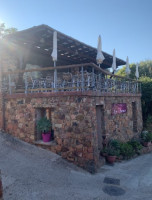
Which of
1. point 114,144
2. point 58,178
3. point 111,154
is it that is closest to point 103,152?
point 111,154

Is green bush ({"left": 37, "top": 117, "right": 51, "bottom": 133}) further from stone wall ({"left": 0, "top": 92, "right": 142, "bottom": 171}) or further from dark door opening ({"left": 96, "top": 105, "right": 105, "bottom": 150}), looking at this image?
dark door opening ({"left": 96, "top": 105, "right": 105, "bottom": 150})

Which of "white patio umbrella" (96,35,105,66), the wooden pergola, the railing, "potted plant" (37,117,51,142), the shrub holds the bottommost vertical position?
the shrub

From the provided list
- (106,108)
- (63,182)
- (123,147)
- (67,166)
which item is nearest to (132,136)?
(123,147)

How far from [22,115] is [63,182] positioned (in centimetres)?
346

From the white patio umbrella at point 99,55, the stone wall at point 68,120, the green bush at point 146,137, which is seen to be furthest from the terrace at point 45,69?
the green bush at point 146,137

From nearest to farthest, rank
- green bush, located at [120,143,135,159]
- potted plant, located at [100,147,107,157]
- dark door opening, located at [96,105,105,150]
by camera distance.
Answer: potted plant, located at [100,147,107,157] → dark door opening, located at [96,105,105,150] → green bush, located at [120,143,135,159]

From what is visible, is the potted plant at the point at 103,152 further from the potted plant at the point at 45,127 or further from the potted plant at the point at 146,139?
the potted plant at the point at 146,139

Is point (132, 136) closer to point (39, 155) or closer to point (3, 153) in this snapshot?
point (39, 155)

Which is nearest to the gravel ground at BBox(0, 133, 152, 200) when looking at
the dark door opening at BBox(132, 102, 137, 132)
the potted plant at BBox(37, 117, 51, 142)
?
the potted plant at BBox(37, 117, 51, 142)

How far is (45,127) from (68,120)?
1.00 metres

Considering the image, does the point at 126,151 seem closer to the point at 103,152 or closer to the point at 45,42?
the point at 103,152

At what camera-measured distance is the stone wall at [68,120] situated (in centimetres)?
628

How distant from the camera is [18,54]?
9953mm

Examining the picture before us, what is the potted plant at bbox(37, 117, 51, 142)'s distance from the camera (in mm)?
6957
